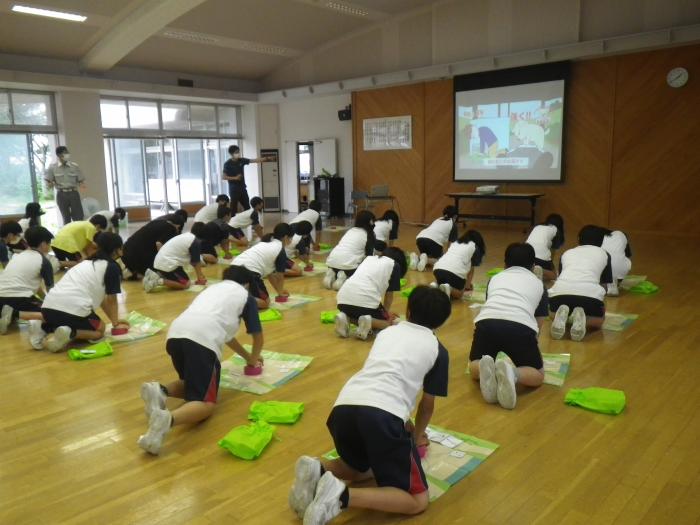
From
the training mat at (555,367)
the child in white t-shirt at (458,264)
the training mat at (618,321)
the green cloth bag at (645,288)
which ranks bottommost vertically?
the training mat at (555,367)

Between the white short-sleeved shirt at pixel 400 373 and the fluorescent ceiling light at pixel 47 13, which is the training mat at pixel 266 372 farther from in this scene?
the fluorescent ceiling light at pixel 47 13

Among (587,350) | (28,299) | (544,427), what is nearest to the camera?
(544,427)

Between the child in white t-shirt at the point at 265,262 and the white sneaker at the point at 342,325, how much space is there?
1.00m

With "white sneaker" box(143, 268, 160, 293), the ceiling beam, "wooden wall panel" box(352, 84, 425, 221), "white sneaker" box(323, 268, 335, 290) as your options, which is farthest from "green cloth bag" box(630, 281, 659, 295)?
the ceiling beam

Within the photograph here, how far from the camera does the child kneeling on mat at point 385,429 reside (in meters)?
1.73

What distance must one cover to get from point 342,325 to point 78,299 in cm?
179

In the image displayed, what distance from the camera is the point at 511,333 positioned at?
280 centimetres

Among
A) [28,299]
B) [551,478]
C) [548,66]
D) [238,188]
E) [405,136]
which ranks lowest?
[551,478]

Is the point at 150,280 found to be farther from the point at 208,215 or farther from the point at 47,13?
the point at 47,13

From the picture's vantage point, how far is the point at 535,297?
2904 millimetres

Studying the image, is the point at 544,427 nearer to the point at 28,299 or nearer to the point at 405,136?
the point at 28,299

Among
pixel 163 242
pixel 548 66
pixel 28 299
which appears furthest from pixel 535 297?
pixel 548 66

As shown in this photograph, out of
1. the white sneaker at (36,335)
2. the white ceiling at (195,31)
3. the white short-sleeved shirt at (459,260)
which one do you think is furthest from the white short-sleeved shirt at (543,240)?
the white ceiling at (195,31)

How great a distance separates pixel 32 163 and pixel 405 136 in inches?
281
